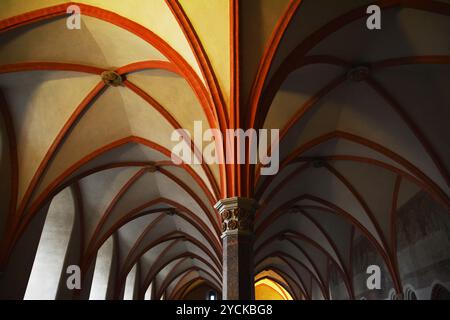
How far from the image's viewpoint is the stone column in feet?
20.5

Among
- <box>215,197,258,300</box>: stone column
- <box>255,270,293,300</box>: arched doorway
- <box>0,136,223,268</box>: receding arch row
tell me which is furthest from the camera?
<box>255,270,293,300</box>: arched doorway

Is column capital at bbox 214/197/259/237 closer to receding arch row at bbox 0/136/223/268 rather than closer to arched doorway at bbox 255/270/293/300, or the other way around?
receding arch row at bbox 0/136/223/268

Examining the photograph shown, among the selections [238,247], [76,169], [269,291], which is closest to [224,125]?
[238,247]

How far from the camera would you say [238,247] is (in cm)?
656

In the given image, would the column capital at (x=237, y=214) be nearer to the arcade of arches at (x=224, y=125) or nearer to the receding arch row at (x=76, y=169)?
the arcade of arches at (x=224, y=125)

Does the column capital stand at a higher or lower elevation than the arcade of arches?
lower

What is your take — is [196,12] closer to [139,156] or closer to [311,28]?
[311,28]

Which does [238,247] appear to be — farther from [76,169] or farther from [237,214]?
[76,169]

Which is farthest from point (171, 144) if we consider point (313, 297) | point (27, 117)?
point (313, 297)

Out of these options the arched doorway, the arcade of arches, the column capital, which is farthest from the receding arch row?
the arched doorway

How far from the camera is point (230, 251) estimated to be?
6586mm

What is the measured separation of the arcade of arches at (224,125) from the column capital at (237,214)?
3cm

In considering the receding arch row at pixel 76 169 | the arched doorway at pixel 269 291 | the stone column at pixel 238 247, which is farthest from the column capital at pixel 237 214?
the arched doorway at pixel 269 291

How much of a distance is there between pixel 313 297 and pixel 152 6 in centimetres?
2289
